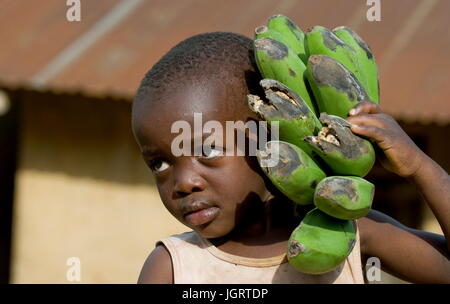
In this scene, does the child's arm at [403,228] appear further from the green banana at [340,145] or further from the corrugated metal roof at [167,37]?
the corrugated metal roof at [167,37]

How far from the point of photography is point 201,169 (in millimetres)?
2369

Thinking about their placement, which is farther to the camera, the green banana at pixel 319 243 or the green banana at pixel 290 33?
the green banana at pixel 290 33

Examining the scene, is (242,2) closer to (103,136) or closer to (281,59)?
(103,136)

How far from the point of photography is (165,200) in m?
2.43

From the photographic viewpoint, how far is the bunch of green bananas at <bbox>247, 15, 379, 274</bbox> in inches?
82.9

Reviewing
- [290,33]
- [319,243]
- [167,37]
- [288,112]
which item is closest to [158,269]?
[319,243]

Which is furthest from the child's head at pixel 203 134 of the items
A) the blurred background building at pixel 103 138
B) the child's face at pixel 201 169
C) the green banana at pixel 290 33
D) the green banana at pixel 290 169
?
the blurred background building at pixel 103 138

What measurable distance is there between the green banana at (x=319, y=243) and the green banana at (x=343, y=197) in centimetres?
7

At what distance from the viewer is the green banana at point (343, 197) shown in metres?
2.08

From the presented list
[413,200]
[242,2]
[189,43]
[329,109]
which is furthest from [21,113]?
[329,109]

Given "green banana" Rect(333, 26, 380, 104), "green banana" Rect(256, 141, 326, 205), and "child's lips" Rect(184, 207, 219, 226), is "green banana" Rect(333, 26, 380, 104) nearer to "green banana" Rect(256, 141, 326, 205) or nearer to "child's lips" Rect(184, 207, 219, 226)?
"green banana" Rect(256, 141, 326, 205)

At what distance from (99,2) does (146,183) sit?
66.9 inches

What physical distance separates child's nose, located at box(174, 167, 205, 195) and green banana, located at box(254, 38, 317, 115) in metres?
0.36

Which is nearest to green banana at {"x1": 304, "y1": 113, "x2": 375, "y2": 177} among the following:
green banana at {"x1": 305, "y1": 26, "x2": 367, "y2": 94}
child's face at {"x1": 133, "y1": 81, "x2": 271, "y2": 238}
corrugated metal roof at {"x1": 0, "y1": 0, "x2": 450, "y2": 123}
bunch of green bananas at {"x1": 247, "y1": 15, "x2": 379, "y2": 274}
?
bunch of green bananas at {"x1": 247, "y1": 15, "x2": 379, "y2": 274}
